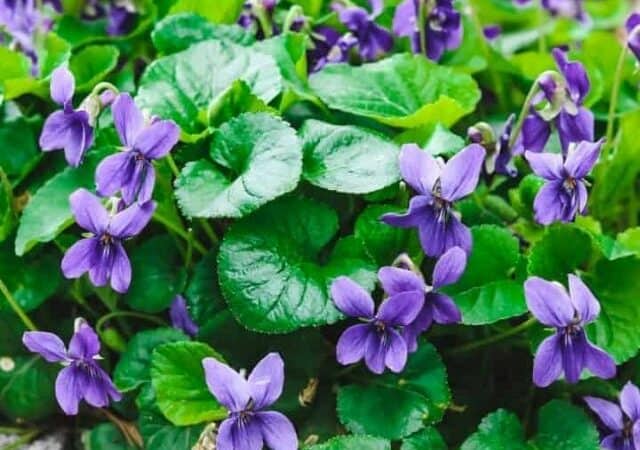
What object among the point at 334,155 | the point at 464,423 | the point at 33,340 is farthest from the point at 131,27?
the point at 464,423

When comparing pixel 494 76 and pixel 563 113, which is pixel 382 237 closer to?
pixel 563 113

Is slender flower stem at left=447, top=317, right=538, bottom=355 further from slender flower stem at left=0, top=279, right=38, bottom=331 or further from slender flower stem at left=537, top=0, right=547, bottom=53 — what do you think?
slender flower stem at left=537, top=0, right=547, bottom=53

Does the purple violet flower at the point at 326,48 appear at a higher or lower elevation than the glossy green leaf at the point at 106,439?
higher

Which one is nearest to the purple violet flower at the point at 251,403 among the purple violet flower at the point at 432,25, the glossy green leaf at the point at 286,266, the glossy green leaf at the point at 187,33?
the glossy green leaf at the point at 286,266

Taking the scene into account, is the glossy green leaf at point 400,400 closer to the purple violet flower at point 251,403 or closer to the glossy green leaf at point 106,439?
the purple violet flower at point 251,403

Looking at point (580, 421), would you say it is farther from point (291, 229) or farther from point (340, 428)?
point (291, 229)

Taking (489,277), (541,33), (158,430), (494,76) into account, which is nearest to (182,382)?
(158,430)
